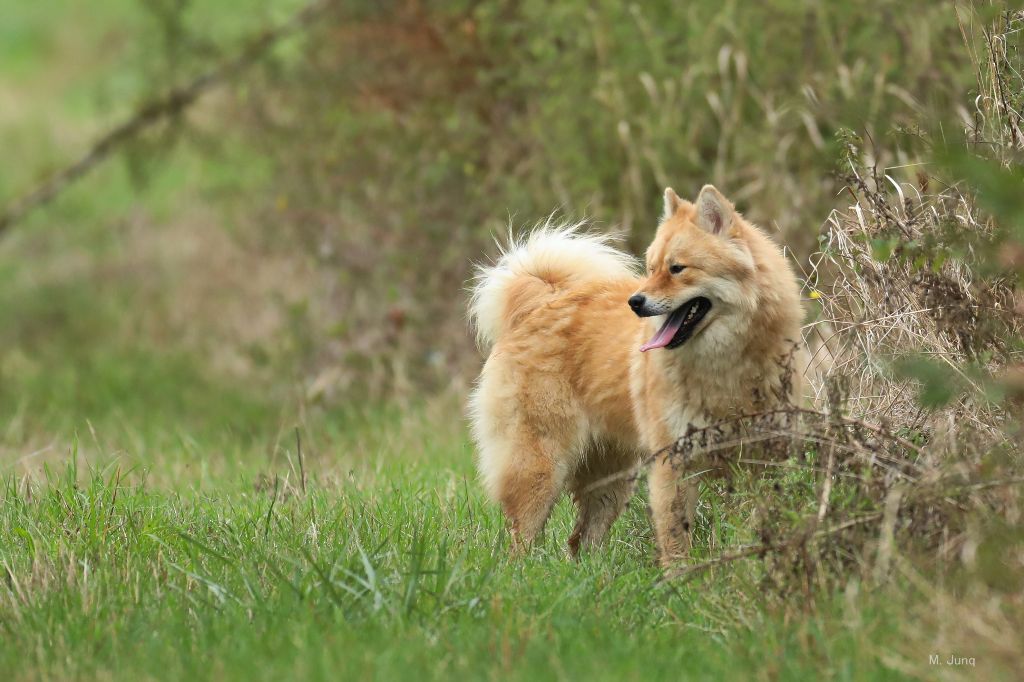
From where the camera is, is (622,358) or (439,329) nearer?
(622,358)

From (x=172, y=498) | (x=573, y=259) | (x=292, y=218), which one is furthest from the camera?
(x=292, y=218)

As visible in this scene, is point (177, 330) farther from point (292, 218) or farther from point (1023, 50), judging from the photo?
point (1023, 50)

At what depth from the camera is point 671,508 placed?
4.96 meters

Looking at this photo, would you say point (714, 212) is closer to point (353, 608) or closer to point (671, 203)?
point (671, 203)

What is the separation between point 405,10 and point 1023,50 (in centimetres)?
664

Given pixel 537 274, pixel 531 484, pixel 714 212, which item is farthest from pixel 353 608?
pixel 537 274

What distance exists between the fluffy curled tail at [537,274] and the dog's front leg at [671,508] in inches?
46.3

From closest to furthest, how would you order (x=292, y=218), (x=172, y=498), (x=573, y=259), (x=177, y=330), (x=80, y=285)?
(x=172, y=498) < (x=573, y=259) < (x=292, y=218) < (x=177, y=330) < (x=80, y=285)

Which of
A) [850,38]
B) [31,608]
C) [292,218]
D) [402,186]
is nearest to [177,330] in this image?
[292,218]

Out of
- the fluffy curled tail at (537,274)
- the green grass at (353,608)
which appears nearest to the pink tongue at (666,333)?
the green grass at (353,608)

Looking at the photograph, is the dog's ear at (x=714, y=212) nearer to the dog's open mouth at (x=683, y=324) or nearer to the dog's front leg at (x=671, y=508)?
the dog's open mouth at (x=683, y=324)

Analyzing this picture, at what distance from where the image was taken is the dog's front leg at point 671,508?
490 centimetres

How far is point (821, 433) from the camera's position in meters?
4.37

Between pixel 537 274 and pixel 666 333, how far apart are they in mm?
1163
